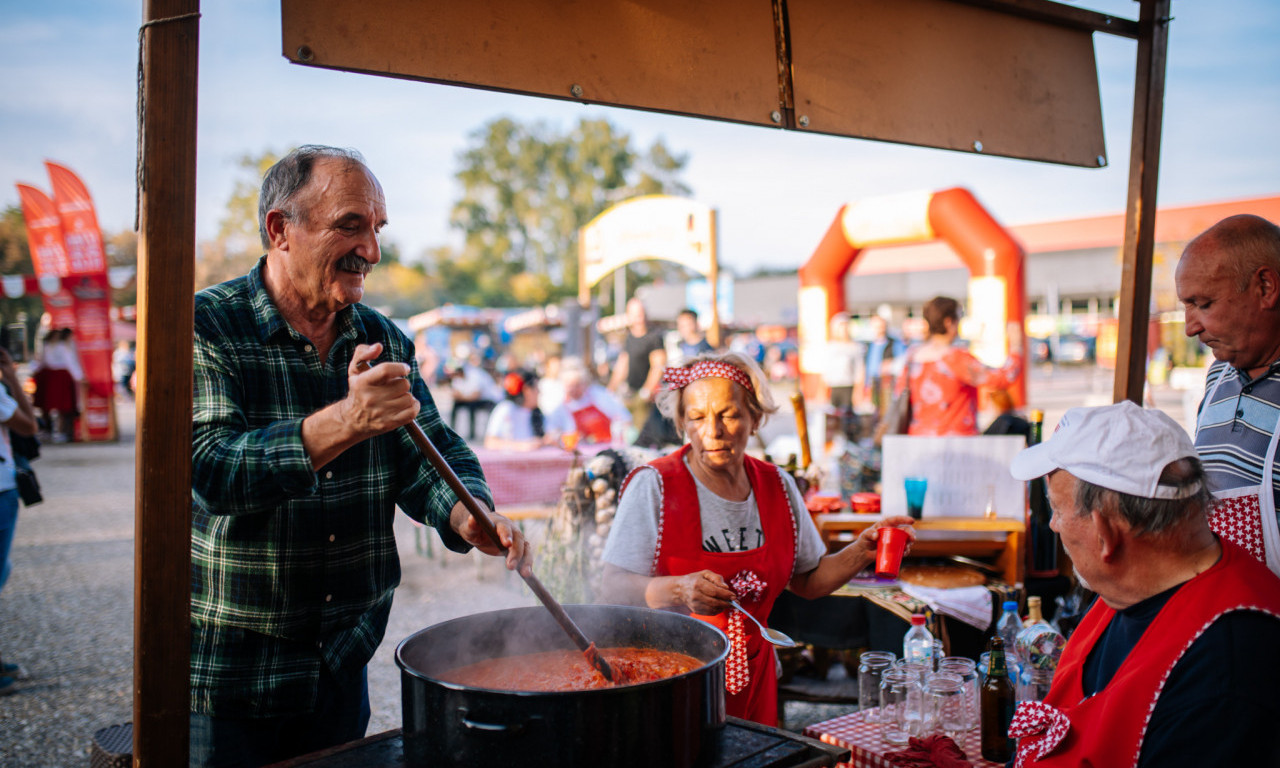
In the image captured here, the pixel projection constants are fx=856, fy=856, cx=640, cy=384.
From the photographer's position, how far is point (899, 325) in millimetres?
37750

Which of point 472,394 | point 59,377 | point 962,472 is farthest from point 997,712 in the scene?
point 59,377

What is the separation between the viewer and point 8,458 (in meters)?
4.18

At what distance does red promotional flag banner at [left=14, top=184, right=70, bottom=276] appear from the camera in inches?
581

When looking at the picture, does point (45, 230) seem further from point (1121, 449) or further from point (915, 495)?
point (1121, 449)

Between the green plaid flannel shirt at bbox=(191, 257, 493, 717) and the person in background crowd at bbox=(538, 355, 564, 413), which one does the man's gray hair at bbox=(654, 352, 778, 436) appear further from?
the person in background crowd at bbox=(538, 355, 564, 413)

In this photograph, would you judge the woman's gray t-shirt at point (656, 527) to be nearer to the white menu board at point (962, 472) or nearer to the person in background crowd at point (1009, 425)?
the white menu board at point (962, 472)

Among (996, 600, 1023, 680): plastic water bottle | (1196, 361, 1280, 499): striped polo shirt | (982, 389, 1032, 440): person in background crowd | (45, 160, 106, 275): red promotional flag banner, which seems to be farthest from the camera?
(45, 160, 106, 275): red promotional flag banner

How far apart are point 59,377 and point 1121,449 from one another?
660 inches

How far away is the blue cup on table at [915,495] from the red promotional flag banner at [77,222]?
50.2 feet

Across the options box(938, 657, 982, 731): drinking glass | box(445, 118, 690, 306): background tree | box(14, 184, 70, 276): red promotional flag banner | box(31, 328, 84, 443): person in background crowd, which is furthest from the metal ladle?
box(445, 118, 690, 306): background tree

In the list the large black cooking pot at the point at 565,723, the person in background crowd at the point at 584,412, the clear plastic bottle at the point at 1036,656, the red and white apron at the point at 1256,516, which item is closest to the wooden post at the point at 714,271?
the person in background crowd at the point at 584,412

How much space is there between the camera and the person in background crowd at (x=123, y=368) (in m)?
24.6

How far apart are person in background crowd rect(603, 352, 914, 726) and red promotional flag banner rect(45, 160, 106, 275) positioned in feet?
50.8

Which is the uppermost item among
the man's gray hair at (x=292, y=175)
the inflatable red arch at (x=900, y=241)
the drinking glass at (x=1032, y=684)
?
the inflatable red arch at (x=900, y=241)
